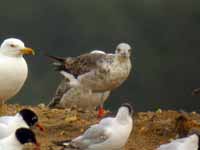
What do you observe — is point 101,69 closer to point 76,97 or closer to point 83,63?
point 83,63

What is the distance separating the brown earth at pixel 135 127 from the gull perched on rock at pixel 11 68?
1.26ft

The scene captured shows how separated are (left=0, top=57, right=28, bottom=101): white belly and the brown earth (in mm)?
379

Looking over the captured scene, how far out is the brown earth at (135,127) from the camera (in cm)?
869

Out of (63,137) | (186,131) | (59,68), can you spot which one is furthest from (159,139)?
(59,68)

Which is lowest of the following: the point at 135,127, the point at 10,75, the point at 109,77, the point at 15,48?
the point at 135,127

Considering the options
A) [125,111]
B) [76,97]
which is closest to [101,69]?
[76,97]

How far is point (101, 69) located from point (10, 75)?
4.07ft

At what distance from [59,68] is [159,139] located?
2511 mm

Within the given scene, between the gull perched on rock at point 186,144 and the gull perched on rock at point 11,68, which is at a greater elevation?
the gull perched on rock at point 11,68

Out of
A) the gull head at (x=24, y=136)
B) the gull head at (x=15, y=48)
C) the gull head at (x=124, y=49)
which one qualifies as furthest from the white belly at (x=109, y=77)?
the gull head at (x=24, y=136)

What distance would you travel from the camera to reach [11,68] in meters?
9.80

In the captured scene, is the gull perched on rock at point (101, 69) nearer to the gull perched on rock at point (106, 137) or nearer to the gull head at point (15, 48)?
the gull head at point (15, 48)

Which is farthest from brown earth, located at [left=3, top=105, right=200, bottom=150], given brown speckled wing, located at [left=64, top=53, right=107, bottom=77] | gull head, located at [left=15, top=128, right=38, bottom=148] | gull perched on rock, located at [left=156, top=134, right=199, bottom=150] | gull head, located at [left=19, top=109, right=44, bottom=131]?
gull perched on rock, located at [left=156, top=134, right=199, bottom=150]

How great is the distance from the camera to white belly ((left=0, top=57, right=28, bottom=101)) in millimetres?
9750
